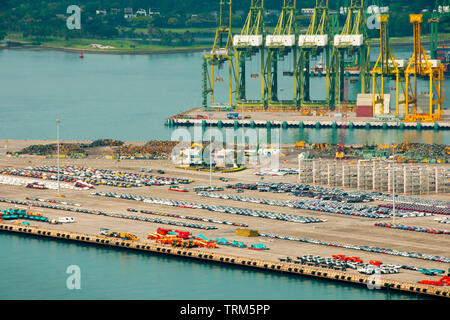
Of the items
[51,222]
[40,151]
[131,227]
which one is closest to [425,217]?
[131,227]

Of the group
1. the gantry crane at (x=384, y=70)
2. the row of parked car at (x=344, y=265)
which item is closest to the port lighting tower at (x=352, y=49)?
the gantry crane at (x=384, y=70)

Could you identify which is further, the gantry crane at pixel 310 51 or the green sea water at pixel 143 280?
the gantry crane at pixel 310 51

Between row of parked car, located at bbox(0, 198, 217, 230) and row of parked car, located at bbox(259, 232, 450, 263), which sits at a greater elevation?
row of parked car, located at bbox(0, 198, 217, 230)

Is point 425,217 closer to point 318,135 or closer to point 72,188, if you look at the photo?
point 72,188

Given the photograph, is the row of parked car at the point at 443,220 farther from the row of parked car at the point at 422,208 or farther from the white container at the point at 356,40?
the white container at the point at 356,40

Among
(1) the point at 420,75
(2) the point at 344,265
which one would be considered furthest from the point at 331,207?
(1) the point at 420,75

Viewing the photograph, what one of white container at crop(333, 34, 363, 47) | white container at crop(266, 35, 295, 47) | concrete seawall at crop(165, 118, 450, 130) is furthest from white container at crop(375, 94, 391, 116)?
white container at crop(266, 35, 295, 47)

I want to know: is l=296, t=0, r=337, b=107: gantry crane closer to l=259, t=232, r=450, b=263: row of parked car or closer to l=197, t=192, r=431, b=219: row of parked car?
l=197, t=192, r=431, b=219: row of parked car

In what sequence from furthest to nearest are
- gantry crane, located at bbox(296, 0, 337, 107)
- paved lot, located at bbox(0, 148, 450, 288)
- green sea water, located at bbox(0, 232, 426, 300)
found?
gantry crane, located at bbox(296, 0, 337, 107) < paved lot, located at bbox(0, 148, 450, 288) < green sea water, located at bbox(0, 232, 426, 300)
